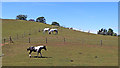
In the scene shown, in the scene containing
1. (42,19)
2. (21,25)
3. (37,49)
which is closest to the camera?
(37,49)

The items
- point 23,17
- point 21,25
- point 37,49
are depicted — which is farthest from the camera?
point 23,17

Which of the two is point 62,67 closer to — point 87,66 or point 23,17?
point 87,66

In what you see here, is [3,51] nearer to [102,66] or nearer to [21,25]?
[102,66]

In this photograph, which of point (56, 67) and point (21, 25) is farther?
point (21, 25)

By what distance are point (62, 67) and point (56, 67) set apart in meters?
0.67

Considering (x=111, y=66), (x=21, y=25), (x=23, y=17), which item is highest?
(x=23, y=17)

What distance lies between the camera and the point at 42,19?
196 m

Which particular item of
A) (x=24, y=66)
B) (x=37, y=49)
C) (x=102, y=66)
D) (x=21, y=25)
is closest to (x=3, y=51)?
(x=37, y=49)

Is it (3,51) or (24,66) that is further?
(3,51)

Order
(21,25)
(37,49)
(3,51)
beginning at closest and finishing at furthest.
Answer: (37,49) → (3,51) → (21,25)

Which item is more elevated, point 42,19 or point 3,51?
point 42,19

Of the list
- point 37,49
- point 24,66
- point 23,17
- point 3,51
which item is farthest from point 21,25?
point 23,17

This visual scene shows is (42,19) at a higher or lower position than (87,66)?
higher

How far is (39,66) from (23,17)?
16389 centimetres
